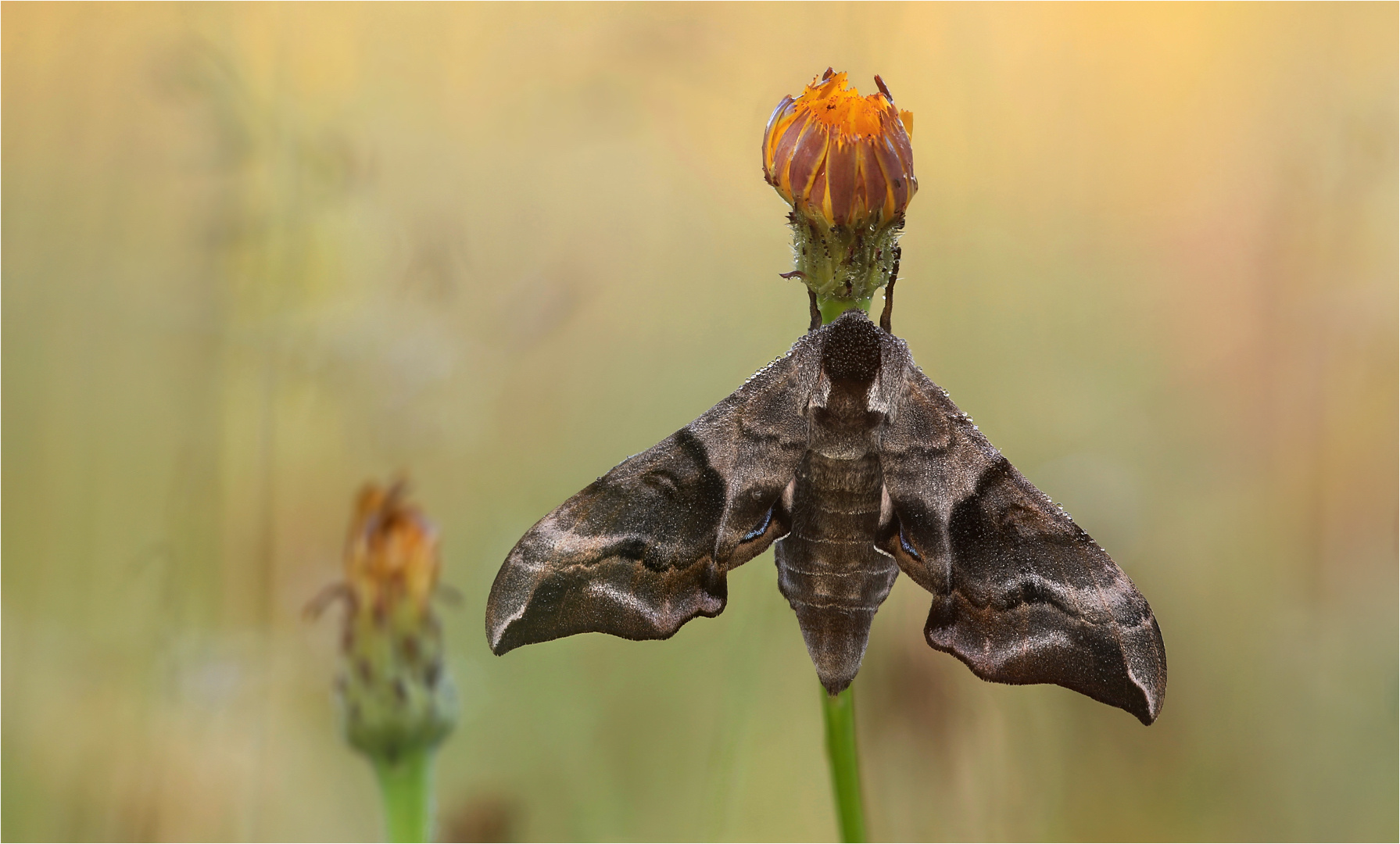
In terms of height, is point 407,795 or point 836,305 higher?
point 836,305

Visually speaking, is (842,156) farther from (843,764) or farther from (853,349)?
(843,764)

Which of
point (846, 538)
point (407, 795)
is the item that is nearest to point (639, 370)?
point (407, 795)

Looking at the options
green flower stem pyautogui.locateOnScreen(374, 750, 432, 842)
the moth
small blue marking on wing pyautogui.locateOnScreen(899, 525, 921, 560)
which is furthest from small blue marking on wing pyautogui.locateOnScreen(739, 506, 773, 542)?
green flower stem pyautogui.locateOnScreen(374, 750, 432, 842)

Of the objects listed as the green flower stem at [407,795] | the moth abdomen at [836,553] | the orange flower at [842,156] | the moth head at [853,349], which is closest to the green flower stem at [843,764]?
the moth abdomen at [836,553]

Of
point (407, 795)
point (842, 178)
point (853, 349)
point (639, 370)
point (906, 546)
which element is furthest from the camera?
point (639, 370)

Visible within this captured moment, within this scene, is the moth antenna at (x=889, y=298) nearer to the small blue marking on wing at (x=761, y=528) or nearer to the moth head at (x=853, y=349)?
the moth head at (x=853, y=349)

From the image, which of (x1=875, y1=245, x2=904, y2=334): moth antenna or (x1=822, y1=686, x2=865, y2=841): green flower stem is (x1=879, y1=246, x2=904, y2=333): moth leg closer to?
(x1=875, y1=245, x2=904, y2=334): moth antenna
